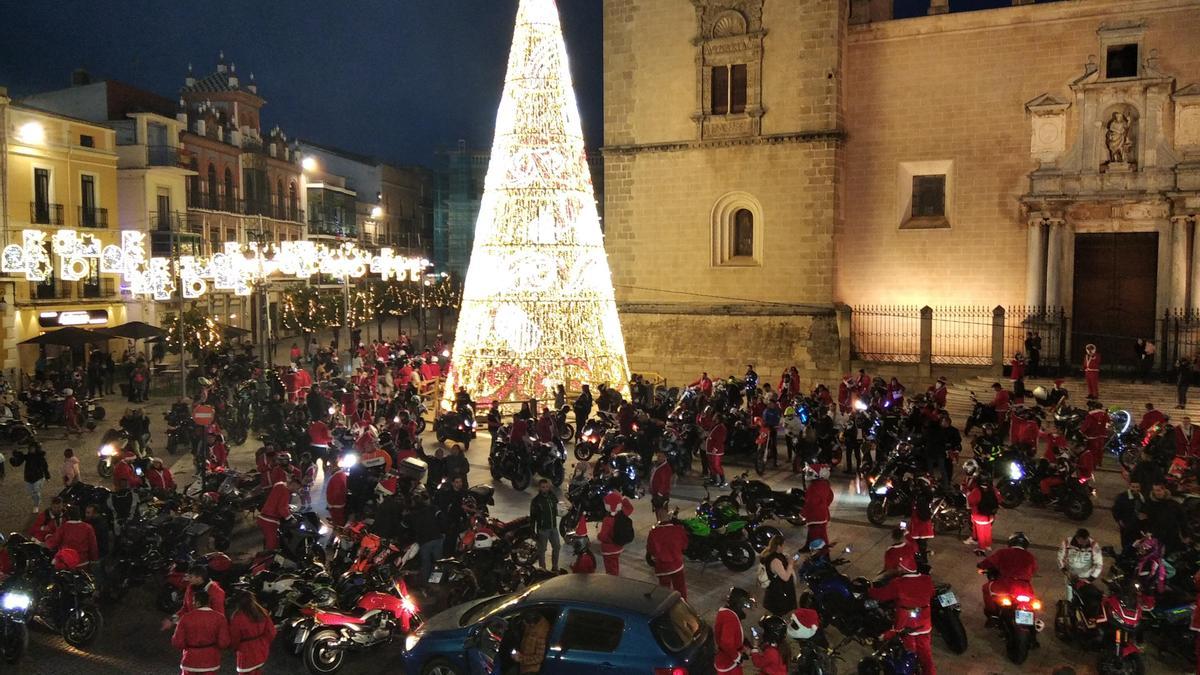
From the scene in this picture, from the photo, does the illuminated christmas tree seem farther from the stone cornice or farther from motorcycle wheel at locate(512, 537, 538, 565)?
motorcycle wheel at locate(512, 537, 538, 565)

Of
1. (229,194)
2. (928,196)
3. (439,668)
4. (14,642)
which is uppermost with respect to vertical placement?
(229,194)

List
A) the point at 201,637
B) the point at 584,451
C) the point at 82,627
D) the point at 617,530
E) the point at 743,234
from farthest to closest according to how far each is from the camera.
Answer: the point at 743,234
the point at 584,451
the point at 617,530
the point at 82,627
the point at 201,637

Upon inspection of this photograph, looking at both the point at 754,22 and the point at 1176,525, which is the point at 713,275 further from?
the point at 1176,525

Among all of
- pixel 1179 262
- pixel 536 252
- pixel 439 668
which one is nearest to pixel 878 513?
pixel 439 668

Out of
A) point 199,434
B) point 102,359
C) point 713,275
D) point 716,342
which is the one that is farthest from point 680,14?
point 102,359

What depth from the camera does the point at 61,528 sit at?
31.0 feet

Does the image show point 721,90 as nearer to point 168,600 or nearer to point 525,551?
point 525,551

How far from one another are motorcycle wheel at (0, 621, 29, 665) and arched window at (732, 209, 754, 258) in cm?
2008

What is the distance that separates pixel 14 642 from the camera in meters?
8.59

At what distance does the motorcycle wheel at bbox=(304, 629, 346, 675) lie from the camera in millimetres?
8156

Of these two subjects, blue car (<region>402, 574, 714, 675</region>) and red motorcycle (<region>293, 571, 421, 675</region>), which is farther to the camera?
red motorcycle (<region>293, 571, 421, 675</region>)

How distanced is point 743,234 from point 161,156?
23.0m

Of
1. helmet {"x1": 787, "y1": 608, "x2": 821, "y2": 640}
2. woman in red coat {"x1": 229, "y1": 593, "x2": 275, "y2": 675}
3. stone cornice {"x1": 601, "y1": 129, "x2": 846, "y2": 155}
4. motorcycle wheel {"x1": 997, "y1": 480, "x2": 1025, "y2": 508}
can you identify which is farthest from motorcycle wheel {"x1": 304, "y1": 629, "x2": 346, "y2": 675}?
stone cornice {"x1": 601, "y1": 129, "x2": 846, "y2": 155}

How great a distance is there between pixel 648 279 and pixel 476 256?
27.5ft
